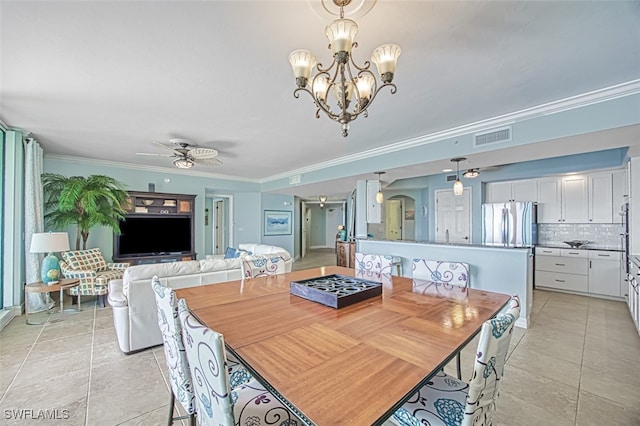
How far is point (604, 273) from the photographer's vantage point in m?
4.58

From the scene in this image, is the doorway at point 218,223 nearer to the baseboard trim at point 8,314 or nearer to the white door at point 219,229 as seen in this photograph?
Result: the white door at point 219,229

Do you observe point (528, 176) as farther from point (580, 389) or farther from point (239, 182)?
point (239, 182)

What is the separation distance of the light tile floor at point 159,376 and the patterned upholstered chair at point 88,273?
0.73 metres

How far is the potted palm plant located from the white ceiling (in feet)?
4.29

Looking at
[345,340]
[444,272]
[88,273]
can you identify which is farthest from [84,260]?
[444,272]

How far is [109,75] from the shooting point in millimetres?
2295

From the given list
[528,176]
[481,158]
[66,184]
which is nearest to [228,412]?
[481,158]

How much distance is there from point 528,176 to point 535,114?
314 cm

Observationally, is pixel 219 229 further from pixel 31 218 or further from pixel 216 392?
pixel 216 392

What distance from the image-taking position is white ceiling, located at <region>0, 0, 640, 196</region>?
63.2 inches

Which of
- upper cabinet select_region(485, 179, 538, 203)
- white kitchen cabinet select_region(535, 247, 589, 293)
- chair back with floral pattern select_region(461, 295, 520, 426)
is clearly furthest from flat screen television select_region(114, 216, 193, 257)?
white kitchen cabinet select_region(535, 247, 589, 293)

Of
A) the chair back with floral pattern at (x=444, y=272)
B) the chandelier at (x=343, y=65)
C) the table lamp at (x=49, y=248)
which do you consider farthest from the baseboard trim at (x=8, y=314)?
the chair back with floral pattern at (x=444, y=272)

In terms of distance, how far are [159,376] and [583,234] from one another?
22.9 ft

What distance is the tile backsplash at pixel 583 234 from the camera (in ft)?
15.9
